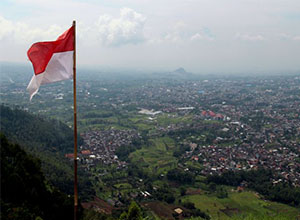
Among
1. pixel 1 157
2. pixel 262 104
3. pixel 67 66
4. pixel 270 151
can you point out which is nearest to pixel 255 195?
pixel 270 151

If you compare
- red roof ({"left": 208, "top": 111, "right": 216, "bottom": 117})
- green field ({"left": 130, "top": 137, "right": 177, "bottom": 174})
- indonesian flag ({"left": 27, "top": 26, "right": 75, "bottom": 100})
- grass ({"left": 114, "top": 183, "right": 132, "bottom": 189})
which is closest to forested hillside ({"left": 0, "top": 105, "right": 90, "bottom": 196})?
grass ({"left": 114, "top": 183, "right": 132, "bottom": 189})

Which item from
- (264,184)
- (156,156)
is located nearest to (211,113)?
(156,156)

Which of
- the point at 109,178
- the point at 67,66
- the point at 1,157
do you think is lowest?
the point at 109,178

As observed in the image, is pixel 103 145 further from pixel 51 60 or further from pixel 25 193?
pixel 51 60

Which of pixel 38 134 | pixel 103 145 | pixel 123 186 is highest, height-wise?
pixel 38 134

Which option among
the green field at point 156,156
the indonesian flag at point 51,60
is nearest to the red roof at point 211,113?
the green field at point 156,156

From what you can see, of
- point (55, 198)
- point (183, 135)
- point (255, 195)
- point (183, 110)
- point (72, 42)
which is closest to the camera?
point (72, 42)

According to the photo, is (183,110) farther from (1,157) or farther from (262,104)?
(1,157)
